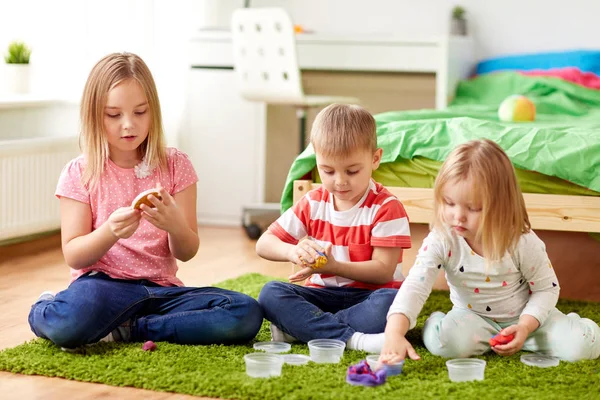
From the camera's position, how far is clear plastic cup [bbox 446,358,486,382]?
1622mm

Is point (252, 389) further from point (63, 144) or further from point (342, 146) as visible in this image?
point (63, 144)

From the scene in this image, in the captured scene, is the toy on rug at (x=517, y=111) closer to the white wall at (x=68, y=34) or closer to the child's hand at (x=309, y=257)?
the child's hand at (x=309, y=257)

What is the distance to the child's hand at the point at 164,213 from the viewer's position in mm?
1804

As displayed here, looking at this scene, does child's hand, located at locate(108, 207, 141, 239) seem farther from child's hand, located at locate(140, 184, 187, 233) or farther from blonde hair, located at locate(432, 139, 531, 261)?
blonde hair, located at locate(432, 139, 531, 261)

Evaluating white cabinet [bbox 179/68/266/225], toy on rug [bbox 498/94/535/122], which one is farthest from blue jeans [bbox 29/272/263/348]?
white cabinet [bbox 179/68/266/225]

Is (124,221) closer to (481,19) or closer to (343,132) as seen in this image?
(343,132)

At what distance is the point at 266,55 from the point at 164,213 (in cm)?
193

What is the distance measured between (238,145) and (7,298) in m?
1.67

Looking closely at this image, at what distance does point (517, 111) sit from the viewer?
300cm

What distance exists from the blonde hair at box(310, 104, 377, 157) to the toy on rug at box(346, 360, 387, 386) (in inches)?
18.5

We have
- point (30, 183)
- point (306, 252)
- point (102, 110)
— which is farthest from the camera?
point (30, 183)

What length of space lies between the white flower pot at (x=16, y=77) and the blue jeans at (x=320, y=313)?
6.26 feet

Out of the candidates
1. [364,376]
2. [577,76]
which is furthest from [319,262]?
[577,76]

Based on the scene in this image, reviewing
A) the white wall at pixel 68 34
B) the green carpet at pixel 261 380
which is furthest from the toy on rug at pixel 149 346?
the white wall at pixel 68 34
